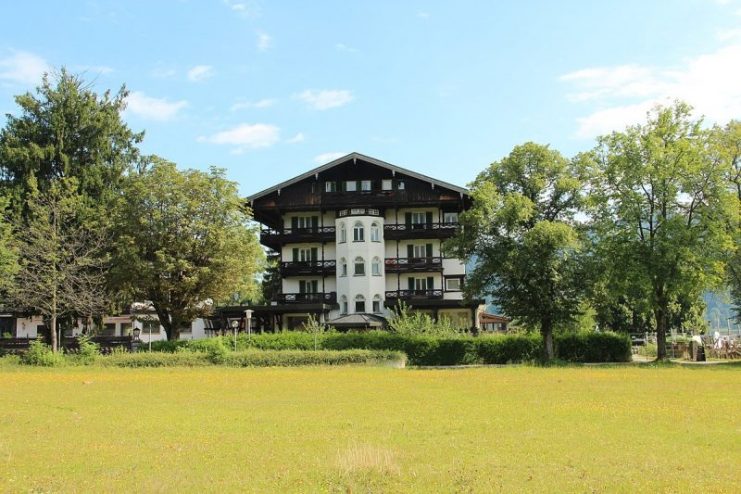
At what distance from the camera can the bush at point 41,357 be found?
40.6 meters

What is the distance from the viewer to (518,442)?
42.5 feet

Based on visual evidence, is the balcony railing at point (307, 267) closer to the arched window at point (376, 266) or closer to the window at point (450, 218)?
the arched window at point (376, 266)

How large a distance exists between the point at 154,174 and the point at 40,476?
42.0 meters

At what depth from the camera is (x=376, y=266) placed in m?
59.7

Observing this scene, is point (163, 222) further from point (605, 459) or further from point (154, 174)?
point (605, 459)

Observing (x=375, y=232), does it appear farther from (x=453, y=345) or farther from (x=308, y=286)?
(x=453, y=345)

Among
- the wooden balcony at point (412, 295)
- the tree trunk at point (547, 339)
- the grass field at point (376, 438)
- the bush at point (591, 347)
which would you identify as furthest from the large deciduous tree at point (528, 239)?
the grass field at point (376, 438)

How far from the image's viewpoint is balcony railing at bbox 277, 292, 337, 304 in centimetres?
6028

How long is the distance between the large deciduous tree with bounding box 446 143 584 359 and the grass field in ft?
58.0

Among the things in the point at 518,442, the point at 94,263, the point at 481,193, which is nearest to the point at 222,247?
the point at 94,263

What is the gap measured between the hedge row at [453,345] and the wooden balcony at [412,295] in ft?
43.7

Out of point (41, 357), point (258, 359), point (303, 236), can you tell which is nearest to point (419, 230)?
point (303, 236)

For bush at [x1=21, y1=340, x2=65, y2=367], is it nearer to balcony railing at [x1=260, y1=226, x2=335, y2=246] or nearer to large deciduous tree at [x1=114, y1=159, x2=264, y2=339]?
large deciduous tree at [x1=114, y1=159, x2=264, y2=339]

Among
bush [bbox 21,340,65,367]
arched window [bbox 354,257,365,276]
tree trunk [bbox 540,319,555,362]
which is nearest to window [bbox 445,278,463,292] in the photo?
arched window [bbox 354,257,365,276]
